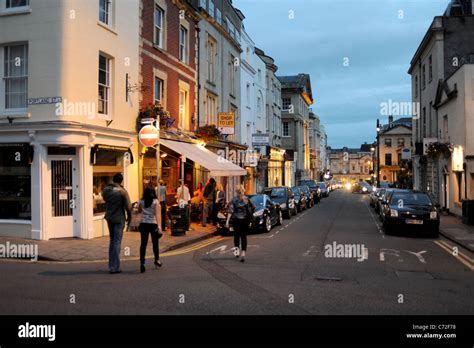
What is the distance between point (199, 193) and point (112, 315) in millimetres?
14194

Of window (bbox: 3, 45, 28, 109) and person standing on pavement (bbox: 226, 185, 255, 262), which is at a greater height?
window (bbox: 3, 45, 28, 109)

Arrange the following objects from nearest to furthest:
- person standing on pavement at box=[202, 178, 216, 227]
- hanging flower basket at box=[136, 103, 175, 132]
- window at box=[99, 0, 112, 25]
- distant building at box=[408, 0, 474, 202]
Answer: window at box=[99, 0, 112, 25] < hanging flower basket at box=[136, 103, 175, 132] < person standing on pavement at box=[202, 178, 216, 227] < distant building at box=[408, 0, 474, 202]

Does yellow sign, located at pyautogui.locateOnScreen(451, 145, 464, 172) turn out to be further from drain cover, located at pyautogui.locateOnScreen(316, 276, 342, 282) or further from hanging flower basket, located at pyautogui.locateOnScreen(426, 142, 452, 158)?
drain cover, located at pyautogui.locateOnScreen(316, 276, 342, 282)

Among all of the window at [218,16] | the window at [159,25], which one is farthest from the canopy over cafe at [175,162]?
the window at [218,16]

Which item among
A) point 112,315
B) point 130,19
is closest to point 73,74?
point 130,19

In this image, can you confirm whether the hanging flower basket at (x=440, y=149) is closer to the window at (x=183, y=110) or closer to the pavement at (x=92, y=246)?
the window at (x=183, y=110)

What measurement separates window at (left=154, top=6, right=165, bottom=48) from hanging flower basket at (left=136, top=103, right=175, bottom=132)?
124 inches

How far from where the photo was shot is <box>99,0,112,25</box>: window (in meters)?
16.1

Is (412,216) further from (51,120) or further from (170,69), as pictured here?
(51,120)

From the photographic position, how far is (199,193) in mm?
20750

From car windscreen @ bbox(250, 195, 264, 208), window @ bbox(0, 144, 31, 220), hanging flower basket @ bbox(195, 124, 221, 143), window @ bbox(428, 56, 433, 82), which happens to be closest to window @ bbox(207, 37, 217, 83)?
hanging flower basket @ bbox(195, 124, 221, 143)

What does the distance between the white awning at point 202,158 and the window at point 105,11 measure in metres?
4.88

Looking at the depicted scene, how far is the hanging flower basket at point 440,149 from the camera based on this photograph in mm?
26202
